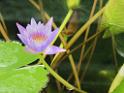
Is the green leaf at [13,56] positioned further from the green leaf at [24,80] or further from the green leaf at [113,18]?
the green leaf at [113,18]

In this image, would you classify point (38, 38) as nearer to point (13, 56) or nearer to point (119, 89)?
point (13, 56)

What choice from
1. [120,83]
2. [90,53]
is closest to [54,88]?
[90,53]

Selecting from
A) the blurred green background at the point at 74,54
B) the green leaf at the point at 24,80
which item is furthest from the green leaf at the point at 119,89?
the blurred green background at the point at 74,54

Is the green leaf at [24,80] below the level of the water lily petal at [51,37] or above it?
below

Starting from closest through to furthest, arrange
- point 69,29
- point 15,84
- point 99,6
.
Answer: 1. point 15,84
2. point 69,29
3. point 99,6

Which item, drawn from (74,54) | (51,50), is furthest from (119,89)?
(74,54)

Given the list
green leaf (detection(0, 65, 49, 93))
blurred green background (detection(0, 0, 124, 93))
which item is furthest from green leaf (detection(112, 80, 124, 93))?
blurred green background (detection(0, 0, 124, 93))

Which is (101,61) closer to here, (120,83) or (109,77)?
(109,77)
